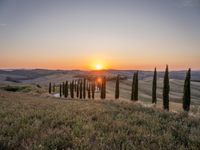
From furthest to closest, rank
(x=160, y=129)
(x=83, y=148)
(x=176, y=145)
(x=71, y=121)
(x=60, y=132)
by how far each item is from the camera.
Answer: (x=71, y=121) < (x=160, y=129) < (x=60, y=132) < (x=176, y=145) < (x=83, y=148)

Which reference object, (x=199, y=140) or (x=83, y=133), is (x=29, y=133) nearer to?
(x=83, y=133)

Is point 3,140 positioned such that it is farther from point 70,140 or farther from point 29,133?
point 70,140

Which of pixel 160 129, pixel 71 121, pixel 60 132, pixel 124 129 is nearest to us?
pixel 60 132

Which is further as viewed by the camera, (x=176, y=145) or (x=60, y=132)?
(x=60, y=132)

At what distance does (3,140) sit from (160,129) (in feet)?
17.3

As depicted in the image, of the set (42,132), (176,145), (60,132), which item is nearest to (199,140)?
(176,145)

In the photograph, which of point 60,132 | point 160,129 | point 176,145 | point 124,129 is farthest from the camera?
point 160,129

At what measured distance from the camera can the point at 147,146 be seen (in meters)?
6.99

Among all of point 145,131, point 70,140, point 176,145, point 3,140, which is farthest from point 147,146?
point 3,140

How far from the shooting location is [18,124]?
9.52 meters

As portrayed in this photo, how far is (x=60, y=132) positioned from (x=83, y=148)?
1.70 meters

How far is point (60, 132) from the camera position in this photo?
26.9 ft

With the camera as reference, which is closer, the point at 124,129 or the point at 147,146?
the point at 147,146

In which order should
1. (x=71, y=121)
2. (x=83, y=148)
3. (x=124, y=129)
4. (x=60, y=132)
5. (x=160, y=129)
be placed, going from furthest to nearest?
1. (x=71, y=121)
2. (x=160, y=129)
3. (x=124, y=129)
4. (x=60, y=132)
5. (x=83, y=148)
